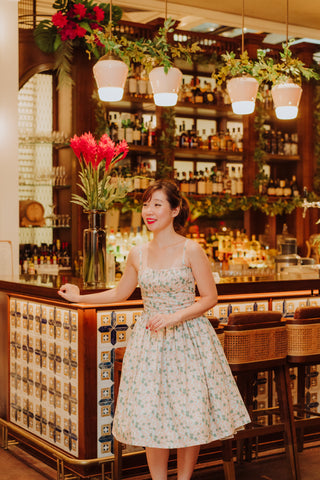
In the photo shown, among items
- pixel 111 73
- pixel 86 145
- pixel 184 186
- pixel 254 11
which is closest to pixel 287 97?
pixel 111 73

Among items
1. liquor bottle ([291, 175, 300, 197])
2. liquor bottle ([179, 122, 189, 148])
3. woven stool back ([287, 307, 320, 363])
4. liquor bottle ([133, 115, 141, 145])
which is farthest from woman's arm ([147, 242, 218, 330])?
liquor bottle ([291, 175, 300, 197])

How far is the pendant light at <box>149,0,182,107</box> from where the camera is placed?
4.34 meters

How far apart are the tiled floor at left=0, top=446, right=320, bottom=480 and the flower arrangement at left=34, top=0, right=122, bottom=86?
3.53 meters

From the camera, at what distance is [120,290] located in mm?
3330

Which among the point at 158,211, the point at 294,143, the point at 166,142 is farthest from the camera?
the point at 294,143

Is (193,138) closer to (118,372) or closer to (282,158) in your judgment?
(282,158)

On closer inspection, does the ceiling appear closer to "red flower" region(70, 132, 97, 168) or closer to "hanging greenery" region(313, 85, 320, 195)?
"hanging greenery" region(313, 85, 320, 195)

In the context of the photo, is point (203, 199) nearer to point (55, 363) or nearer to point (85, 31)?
point (85, 31)

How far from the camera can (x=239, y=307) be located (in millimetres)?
4332

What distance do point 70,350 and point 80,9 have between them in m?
3.36

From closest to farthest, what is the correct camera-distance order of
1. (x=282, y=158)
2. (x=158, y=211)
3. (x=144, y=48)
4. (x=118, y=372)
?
(x=158, y=211)
(x=118, y=372)
(x=144, y=48)
(x=282, y=158)

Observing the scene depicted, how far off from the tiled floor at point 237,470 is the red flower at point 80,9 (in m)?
3.68

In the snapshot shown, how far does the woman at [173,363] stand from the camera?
3.02m

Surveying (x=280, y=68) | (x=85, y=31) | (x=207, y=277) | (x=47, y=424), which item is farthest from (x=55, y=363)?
(x=85, y=31)
